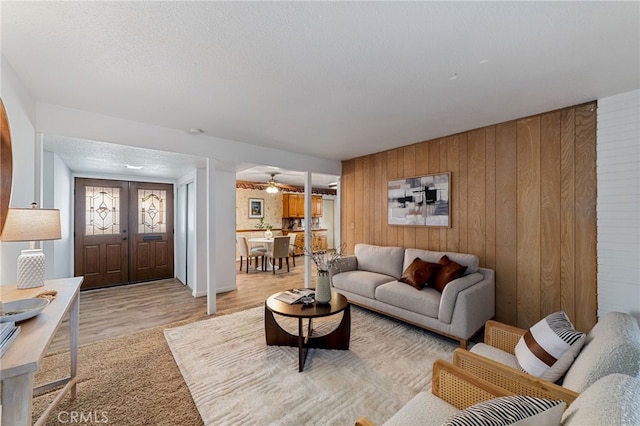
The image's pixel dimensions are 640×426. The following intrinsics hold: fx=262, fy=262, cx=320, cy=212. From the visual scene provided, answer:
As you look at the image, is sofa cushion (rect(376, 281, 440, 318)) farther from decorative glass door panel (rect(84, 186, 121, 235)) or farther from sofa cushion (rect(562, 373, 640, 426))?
decorative glass door panel (rect(84, 186, 121, 235))

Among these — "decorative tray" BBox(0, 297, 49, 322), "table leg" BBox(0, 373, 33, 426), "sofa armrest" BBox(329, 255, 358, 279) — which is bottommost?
"sofa armrest" BBox(329, 255, 358, 279)

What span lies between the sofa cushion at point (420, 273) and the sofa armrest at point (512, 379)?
1.54 m

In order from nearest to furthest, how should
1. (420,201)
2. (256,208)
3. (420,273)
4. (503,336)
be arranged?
(503,336)
(420,273)
(420,201)
(256,208)

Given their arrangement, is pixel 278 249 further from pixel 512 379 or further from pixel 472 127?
pixel 512 379

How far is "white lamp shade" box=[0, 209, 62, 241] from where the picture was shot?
5.10 ft

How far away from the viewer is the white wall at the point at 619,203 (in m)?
2.30

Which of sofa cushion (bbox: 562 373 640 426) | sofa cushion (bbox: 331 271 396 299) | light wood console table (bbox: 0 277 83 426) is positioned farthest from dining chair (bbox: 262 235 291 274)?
sofa cushion (bbox: 562 373 640 426)

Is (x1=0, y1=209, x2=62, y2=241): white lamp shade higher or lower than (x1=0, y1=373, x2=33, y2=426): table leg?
higher

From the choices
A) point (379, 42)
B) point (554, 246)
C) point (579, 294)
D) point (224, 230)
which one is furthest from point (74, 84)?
point (579, 294)

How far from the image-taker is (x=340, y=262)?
4.01 meters

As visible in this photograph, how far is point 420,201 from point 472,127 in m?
1.15

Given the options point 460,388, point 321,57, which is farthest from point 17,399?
point 321,57

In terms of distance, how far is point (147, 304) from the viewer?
3.94m

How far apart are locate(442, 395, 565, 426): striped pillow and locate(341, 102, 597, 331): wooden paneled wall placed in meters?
2.46
